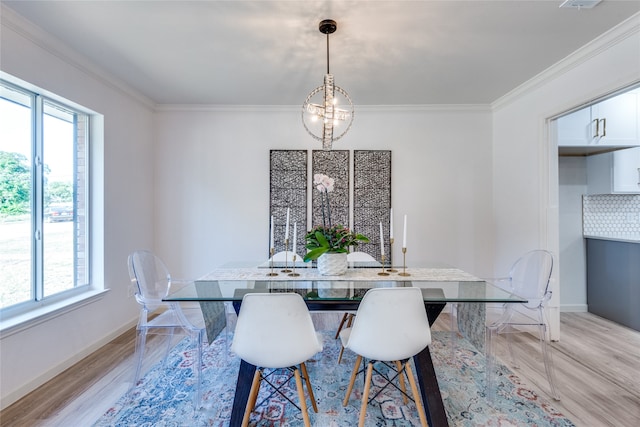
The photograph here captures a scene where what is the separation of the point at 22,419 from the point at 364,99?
3842mm

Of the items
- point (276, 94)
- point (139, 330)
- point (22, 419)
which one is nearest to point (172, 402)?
point (139, 330)

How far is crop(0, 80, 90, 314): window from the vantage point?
200 cm

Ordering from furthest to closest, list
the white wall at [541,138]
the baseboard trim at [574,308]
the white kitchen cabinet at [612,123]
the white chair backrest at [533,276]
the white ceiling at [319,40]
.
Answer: the baseboard trim at [574,308], the white kitchen cabinet at [612,123], the white chair backrest at [533,276], the white wall at [541,138], the white ceiling at [319,40]

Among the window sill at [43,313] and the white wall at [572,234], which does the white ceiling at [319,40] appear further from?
the window sill at [43,313]

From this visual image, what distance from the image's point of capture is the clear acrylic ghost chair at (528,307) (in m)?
1.94

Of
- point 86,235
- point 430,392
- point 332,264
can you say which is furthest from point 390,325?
point 86,235

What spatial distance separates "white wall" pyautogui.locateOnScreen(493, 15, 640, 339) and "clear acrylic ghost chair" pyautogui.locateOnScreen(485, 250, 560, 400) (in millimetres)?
556

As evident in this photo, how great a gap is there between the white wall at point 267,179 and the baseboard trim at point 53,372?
3.36ft

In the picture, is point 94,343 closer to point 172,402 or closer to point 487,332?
point 172,402

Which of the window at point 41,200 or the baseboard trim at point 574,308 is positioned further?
the baseboard trim at point 574,308

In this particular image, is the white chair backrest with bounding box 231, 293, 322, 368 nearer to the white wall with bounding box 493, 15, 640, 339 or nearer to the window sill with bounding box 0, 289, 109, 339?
the window sill with bounding box 0, 289, 109, 339

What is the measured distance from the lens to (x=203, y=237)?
3592 millimetres

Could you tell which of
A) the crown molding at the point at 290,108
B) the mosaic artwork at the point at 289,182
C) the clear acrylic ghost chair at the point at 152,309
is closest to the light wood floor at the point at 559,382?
the clear acrylic ghost chair at the point at 152,309

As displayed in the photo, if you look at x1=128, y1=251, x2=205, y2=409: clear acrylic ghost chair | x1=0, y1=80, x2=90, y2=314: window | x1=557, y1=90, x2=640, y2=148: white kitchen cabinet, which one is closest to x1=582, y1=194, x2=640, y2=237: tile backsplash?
x1=557, y1=90, x2=640, y2=148: white kitchen cabinet
